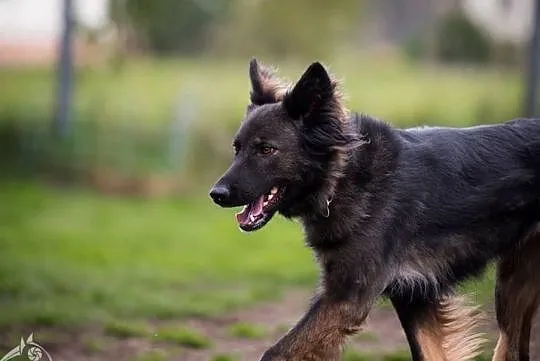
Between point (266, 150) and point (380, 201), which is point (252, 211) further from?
point (380, 201)

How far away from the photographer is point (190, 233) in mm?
14422

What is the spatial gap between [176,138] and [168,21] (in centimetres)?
432

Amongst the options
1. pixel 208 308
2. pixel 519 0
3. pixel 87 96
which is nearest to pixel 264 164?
pixel 208 308

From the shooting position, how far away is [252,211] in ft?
16.9

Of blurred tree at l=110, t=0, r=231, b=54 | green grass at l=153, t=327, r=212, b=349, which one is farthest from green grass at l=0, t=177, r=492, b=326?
blurred tree at l=110, t=0, r=231, b=54

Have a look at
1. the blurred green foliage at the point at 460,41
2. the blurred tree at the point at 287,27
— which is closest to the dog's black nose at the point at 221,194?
the blurred green foliage at the point at 460,41

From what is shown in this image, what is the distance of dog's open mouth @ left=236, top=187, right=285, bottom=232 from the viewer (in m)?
5.11

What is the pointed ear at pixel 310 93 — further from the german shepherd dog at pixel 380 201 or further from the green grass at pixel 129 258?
the green grass at pixel 129 258

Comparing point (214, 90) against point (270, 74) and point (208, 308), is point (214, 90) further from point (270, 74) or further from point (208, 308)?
point (270, 74)

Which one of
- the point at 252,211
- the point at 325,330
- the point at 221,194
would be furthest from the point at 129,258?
the point at 325,330

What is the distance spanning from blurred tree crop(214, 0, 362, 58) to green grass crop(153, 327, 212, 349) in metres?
15.1

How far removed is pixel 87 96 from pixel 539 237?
15313 mm

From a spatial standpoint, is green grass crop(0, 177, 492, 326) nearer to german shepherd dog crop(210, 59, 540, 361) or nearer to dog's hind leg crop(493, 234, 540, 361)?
dog's hind leg crop(493, 234, 540, 361)

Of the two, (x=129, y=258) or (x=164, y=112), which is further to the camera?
(x=164, y=112)
